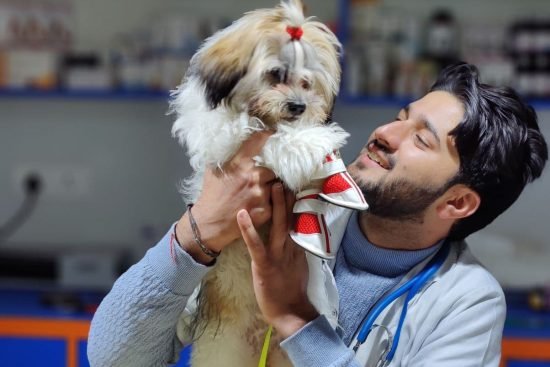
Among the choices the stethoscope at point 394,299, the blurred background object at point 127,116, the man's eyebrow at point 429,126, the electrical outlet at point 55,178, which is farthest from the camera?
the electrical outlet at point 55,178

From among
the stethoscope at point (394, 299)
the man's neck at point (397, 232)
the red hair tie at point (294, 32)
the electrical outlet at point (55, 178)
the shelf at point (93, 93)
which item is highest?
the red hair tie at point (294, 32)

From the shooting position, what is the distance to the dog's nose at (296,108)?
1.38 meters

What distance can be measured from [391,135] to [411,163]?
0.07 metres

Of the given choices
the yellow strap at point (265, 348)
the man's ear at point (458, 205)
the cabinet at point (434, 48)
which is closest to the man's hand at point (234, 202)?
the yellow strap at point (265, 348)

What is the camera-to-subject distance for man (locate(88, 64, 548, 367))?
141cm

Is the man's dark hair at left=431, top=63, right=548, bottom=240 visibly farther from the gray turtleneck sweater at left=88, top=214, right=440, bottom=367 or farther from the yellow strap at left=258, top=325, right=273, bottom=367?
the yellow strap at left=258, top=325, right=273, bottom=367

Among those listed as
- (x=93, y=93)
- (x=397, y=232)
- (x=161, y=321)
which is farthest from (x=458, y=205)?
(x=93, y=93)

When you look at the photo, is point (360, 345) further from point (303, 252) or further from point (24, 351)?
point (24, 351)

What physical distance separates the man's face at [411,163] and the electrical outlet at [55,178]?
2224mm

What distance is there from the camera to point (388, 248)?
164cm

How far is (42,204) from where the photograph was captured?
3.58 meters

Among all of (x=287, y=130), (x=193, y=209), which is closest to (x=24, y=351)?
(x=193, y=209)

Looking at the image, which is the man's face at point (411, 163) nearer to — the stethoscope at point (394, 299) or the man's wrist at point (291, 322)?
the stethoscope at point (394, 299)

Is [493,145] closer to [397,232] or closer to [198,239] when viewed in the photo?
[397,232]
